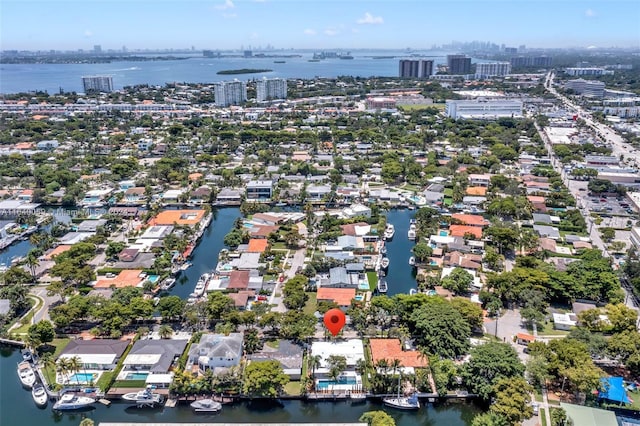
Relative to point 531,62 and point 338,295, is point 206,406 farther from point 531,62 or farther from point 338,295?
point 531,62

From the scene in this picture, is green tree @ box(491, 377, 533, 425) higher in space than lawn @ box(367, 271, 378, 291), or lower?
higher

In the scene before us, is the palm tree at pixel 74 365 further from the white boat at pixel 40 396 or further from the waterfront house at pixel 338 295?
the waterfront house at pixel 338 295

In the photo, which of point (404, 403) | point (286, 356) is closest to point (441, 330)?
point (404, 403)

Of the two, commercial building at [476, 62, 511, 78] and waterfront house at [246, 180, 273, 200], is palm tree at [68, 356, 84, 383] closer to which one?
waterfront house at [246, 180, 273, 200]

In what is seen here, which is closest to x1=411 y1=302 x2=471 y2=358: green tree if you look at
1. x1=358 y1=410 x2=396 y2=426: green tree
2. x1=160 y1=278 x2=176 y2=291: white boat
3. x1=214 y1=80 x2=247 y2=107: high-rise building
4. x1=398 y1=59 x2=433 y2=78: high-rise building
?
x1=358 y1=410 x2=396 y2=426: green tree

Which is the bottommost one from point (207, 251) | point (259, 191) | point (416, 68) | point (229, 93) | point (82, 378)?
point (82, 378)
